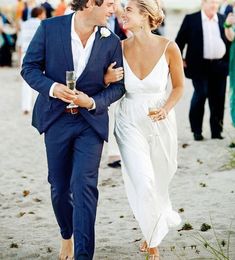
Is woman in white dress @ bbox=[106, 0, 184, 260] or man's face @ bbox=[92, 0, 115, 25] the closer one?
man's face @ bbox=[92, 0, 115, 25]

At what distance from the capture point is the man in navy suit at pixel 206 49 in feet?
31.4

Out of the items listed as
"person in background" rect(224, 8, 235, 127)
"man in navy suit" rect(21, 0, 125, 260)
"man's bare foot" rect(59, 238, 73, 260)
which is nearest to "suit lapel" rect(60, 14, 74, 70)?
"man in navy suit" rect(21, 0, 125, 260)

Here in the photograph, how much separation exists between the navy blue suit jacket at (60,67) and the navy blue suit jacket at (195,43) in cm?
496

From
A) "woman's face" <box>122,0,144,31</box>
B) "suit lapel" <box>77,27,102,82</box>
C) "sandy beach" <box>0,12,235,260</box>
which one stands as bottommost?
Answer: "sandy beach" <box>0,12,235,260</box>

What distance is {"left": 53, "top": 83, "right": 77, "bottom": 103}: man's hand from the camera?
14.7 feet

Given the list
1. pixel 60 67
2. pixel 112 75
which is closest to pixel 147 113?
pixel 112 75

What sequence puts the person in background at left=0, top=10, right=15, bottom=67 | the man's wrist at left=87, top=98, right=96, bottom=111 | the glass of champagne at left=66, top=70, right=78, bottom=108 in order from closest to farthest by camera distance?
the glass of champagne at left=66, top=70, right=78, bottom=108 → the man's wrist at left=87, top=98, right=96, bottom=111 → the person in background at left=0, top=10, right=15, bottom=67

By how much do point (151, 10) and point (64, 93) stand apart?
0.90 meters

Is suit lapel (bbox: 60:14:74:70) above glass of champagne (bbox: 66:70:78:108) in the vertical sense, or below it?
above

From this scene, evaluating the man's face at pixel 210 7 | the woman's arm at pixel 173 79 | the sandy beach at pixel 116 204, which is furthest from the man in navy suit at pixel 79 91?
the man's face at pixel 210 7

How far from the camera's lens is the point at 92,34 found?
4.73 meters

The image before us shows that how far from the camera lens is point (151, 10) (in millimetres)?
4969

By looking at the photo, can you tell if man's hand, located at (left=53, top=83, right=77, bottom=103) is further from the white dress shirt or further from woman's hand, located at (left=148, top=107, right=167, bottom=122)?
woman's hand, located at (left=148, top=107, right=167, bottom=122)

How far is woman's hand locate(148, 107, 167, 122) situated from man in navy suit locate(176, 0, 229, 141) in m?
4.70
